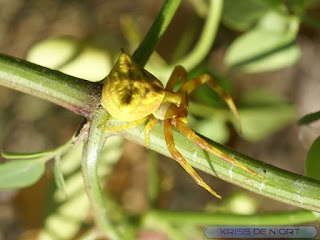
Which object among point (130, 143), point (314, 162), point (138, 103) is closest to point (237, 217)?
point (314, 162)

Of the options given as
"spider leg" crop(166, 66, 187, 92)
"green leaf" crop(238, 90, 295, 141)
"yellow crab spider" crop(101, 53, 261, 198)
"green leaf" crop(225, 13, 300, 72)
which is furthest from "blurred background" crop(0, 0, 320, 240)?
"yellow crab spider" crop(101, 53, 261, 198)

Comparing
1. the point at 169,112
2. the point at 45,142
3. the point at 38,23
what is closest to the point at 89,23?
the point at 38,23

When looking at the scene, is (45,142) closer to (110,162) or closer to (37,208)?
(37,208)

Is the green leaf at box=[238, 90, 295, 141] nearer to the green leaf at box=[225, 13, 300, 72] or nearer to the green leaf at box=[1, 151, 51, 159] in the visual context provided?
the green leaf at box=[225, 13, 300, 72]

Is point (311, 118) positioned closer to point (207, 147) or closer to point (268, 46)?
point (207, 147)

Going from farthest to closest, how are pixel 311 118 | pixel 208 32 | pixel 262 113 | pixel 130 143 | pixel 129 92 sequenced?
1. pixel 130 143
2. pixel 262 113
3. pixel 208 32
4. pixel 311 118
5. pixel 129 92

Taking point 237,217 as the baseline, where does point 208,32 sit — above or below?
above

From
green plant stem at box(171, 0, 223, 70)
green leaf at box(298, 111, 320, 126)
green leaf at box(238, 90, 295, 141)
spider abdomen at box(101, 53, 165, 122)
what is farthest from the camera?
green leaf at box(238, 90, 295, 141)

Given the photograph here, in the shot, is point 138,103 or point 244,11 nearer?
point 138,103
